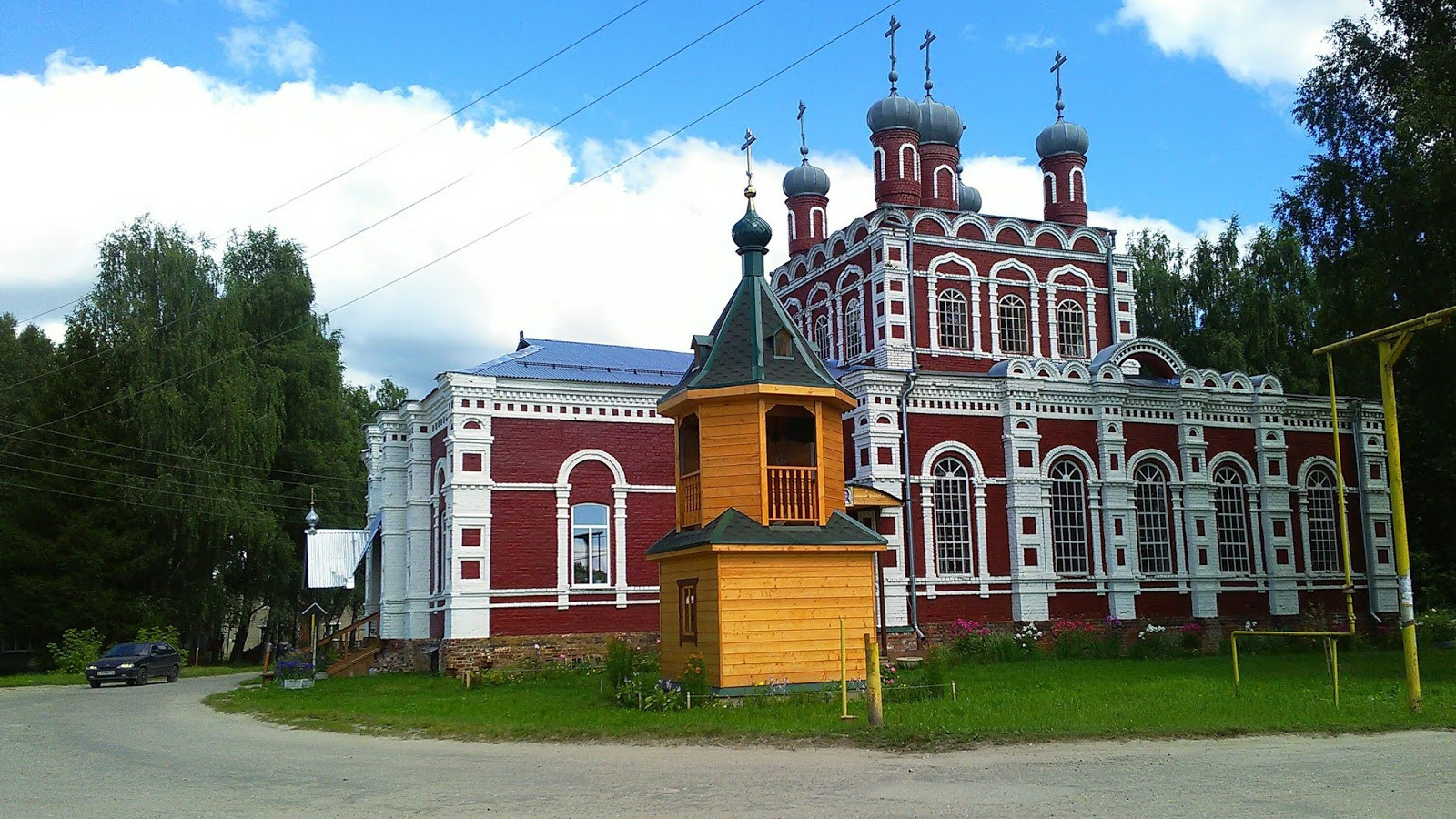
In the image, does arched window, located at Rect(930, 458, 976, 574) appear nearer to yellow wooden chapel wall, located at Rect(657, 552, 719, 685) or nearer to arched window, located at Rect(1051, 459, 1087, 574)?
arched window, located at Rect(1051, 459, 1087, 574)

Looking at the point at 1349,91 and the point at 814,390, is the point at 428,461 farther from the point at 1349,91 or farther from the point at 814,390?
the point at 1349,91

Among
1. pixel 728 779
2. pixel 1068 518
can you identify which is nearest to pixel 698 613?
pixel 728 779

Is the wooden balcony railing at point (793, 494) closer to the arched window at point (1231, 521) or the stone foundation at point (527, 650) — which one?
the stone foundation at point (527, 650)

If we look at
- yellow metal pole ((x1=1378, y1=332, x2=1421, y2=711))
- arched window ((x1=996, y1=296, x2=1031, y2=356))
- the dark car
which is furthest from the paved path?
arched window ((x1=996, y1=296, x2=1031, y2=356))

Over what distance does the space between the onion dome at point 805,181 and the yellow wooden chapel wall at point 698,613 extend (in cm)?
1923

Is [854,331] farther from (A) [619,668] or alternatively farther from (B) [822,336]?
(A) [619,668]

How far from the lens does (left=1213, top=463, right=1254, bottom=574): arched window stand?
101ft

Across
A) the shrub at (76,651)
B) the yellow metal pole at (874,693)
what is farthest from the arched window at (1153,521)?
the shrub at (76,651)

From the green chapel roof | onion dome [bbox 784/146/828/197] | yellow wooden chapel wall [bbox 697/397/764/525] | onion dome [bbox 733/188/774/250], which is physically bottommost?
yellow wooden chapel wall [bbox 697/397/764/525]

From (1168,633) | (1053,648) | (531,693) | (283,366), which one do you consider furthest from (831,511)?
(283,366)

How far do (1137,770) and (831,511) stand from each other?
8.07 m

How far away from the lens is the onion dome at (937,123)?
33469 mm

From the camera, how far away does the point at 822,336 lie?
1319 inches

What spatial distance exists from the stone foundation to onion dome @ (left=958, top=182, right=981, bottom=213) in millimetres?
18815
